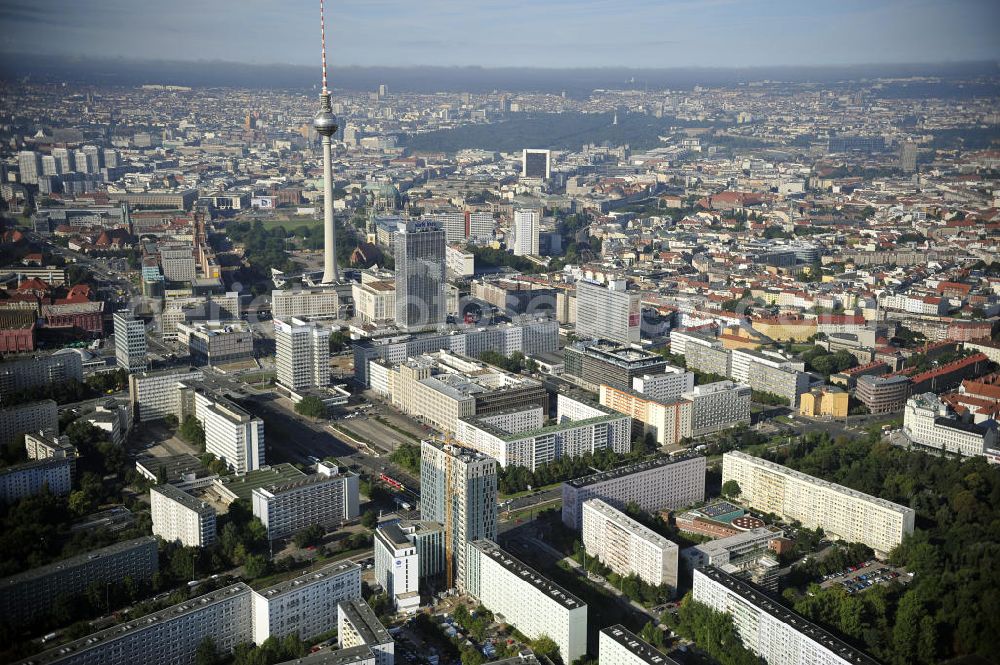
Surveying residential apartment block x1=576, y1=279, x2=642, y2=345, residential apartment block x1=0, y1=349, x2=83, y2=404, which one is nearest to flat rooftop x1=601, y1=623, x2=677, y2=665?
residential apartment block x1=0, y1=349, x2=83, y2=404

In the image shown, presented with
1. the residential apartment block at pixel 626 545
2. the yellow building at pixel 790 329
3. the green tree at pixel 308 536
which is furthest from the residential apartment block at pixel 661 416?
the yellow building at pixel 790 329

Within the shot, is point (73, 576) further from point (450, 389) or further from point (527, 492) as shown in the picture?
point (450, 389)

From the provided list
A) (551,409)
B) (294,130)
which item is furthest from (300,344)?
(294,130)

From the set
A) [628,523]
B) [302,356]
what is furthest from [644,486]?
[302,356]

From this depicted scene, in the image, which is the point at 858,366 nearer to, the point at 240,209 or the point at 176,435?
the point at 176,435

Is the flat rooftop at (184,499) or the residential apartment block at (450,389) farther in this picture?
the residential apartment block at (450,389)

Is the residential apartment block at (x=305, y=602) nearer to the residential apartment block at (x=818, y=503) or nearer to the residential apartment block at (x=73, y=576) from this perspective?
the residential apartment block at (x=73, y=576)
